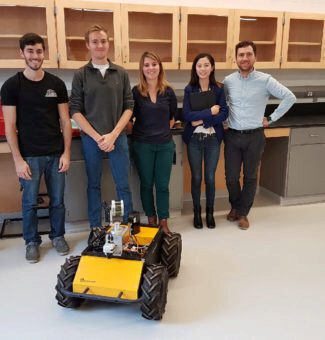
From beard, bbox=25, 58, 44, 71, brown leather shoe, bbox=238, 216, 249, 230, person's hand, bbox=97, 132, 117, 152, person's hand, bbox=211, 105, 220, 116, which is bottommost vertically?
brown leather shoe, bbox=238, 216, 249, 230

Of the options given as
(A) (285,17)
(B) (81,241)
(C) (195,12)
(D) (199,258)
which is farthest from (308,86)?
(B) (81,241)

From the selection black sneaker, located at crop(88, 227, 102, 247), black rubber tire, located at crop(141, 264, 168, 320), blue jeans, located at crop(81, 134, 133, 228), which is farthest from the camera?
blue jeans, located at crop(81, 134, 133, 228)

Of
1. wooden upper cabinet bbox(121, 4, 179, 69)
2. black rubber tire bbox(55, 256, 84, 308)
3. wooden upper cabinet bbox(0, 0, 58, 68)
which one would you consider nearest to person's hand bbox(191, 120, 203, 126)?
wooden upper cabinet bbox(121, 4, 179, 69)

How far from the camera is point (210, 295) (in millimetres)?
2074

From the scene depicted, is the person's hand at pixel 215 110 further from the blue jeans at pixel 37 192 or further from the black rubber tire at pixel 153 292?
the black rubber tire at pixel 153 292

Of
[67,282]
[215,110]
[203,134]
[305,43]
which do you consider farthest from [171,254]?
[305,43]

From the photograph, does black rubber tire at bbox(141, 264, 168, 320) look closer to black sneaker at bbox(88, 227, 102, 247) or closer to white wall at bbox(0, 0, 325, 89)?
black sneaker at bbox(88, 227, 102, 247)

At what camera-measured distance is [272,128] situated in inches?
127

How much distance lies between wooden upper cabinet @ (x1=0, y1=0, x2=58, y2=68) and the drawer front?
7.10 feet

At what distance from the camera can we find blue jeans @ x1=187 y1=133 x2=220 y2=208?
2.80 metres

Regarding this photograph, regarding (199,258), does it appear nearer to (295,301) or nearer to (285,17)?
(295,301)

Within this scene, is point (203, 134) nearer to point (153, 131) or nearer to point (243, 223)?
point (153, 131)

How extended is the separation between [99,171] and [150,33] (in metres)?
1.39

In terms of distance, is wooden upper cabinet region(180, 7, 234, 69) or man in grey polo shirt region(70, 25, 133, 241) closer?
man in grey polo shirt region(70, 25, 133, 241)
